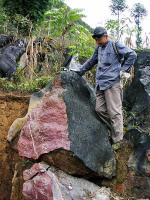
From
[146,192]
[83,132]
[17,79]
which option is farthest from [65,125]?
[17,79]

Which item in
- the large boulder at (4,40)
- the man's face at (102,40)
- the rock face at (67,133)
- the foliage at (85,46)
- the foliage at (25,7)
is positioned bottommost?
the rock face at (67,133)

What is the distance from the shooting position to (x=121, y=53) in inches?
137

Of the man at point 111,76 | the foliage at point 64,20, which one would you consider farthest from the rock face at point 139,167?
the foliage at point 64,20

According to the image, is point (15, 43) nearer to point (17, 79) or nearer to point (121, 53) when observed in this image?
point (17, 79)

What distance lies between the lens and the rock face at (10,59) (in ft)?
22.0

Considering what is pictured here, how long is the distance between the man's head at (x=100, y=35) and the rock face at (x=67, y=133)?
819 mm

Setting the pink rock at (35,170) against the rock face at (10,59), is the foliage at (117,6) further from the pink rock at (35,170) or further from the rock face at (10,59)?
the pink rock at (35,170)

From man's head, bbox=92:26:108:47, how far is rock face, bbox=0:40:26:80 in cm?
394

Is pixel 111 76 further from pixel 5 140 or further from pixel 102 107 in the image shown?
pixel 5 140

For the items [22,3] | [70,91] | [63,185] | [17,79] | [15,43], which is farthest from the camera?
[22,3]

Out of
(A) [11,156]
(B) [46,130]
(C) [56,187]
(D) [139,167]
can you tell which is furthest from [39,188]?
(A) [11,156]

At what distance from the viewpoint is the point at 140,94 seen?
14.4 ft

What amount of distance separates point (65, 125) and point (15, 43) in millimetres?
5752

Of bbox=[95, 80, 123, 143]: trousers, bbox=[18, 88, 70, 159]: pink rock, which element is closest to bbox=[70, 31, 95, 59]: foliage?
bbox=[95, 80, 123, 143]: trousers
